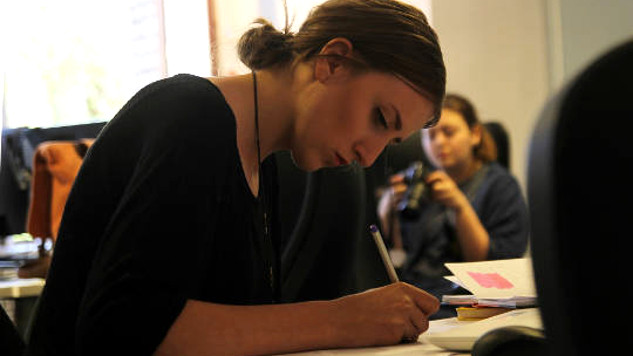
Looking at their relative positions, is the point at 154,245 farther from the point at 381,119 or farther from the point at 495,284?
the point at 495,284

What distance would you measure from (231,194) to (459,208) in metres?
1.77

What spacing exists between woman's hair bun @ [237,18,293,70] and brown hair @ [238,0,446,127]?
0.9 inches

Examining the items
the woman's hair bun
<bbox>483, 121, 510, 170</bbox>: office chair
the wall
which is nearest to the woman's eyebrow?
the woman's hair bun

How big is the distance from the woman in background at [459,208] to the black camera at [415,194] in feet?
0.05

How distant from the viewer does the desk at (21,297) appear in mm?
2137

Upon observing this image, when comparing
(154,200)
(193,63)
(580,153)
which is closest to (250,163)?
(154,200)

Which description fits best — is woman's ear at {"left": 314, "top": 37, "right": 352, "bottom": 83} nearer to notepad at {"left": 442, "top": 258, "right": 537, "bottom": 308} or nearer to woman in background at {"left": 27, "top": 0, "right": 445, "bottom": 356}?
woman in background at {"left": 27, "top": 0, "right": 445, "bottom": 356}

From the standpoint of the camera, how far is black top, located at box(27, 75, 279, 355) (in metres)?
0.86

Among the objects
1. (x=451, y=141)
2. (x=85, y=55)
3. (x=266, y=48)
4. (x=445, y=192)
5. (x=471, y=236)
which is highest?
(x=266, y=48)

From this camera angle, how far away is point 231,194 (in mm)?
1067

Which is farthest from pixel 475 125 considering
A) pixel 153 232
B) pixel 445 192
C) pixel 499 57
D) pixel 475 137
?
pixel 153 232

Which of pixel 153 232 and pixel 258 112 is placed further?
pixel 258 112

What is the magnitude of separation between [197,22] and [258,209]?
2.97 m

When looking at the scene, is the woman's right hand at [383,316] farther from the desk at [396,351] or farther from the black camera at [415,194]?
the black camera at [415,194]
